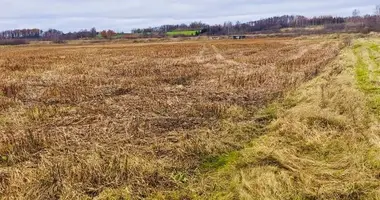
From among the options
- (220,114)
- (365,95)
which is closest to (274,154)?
(220,114)

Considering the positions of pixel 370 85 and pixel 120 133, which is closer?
pixel 120 133

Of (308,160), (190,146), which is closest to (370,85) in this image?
(308,160)

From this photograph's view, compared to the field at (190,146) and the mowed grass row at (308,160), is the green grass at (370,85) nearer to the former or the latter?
the mowed grass row at (308,160)

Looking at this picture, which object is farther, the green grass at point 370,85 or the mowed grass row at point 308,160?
the green grass at point 370,85

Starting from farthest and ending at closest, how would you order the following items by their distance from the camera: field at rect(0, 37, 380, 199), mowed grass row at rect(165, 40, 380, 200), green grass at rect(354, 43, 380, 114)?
green grass at rect(354, 43, 380, 114)
field at rect(0, 37, 380, 199)
mowed grass row at rect(165, 40, 380, 200)

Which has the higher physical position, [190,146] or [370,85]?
[370,85]

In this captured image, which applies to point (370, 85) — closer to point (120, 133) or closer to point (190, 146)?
point (190, 146)

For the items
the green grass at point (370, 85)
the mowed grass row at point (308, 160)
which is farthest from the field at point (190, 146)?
the green grass at point (370, 85)

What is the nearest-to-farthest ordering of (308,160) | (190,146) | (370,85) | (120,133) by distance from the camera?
1. (308,160)
2. (190,146)
3. (120,133)
4. (370,85)

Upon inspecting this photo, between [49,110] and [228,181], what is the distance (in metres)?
6.62

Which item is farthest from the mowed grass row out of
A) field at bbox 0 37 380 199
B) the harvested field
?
the harvested field

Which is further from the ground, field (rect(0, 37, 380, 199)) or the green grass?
the green grass

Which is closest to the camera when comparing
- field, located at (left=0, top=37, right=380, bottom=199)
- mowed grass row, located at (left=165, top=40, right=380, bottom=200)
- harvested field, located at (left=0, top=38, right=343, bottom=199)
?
mowed grass row, located at (left=165, top=40, right=380, bottom=200)

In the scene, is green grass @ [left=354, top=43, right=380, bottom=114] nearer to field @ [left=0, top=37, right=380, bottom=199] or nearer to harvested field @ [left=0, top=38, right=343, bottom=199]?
field @ [left=0, top=37, right=380, bottom=199]
